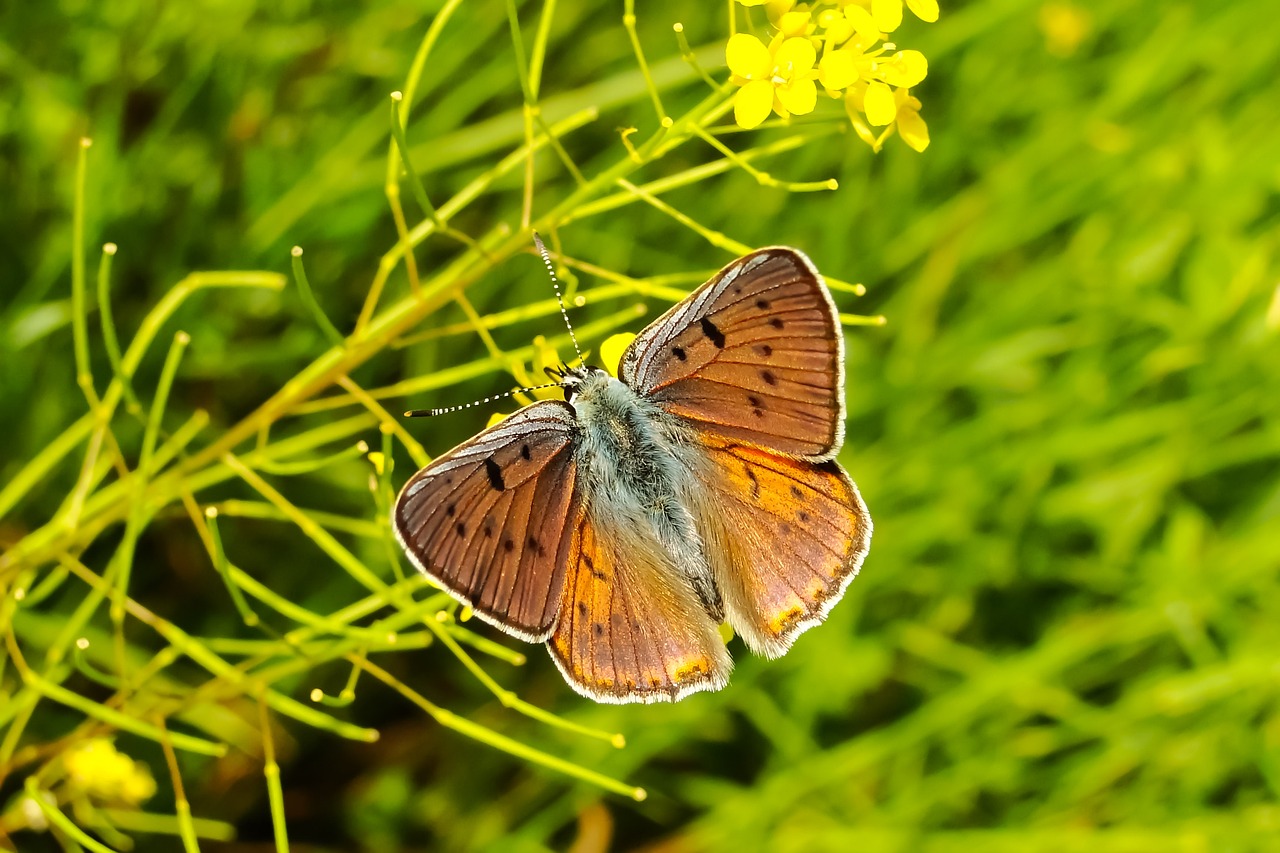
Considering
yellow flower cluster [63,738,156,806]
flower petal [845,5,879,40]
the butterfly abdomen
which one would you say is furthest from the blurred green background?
flower petal [845,5,879,40]

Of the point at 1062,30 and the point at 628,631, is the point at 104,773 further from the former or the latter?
the point at 1062,30

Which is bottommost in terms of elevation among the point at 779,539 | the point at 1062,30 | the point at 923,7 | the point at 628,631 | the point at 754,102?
the point at 628,631

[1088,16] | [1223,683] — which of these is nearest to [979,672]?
[1223,683]

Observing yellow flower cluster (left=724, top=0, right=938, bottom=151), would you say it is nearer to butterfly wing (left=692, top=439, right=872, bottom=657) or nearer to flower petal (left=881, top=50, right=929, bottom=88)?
flower petal (left=881, top=50, right=929, bottom=88)

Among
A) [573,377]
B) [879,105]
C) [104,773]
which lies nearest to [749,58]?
[879,105]

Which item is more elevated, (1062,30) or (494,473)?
(1062,30)

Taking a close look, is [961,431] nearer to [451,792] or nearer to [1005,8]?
[1005,8]
